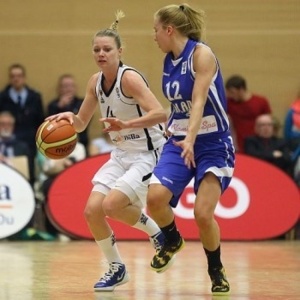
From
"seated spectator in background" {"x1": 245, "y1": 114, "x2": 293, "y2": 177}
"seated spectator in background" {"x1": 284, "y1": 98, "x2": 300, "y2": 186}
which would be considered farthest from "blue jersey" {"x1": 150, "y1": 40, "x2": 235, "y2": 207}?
"seated spectator in background" {"x1": 284, "y1": 98, "x2": 300, "y2": 186}

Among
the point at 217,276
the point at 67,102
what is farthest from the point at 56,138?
the point at 67,102

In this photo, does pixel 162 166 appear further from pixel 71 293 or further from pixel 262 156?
pixel 262 156

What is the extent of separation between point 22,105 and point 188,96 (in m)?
5.80

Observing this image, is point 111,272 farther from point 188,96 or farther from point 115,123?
point 188,96

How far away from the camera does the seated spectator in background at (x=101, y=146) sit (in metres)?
11.3

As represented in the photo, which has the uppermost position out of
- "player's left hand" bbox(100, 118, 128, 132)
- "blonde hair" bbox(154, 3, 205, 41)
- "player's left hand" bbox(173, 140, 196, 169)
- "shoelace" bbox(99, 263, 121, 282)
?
"blonde hair" bbox(154, 3, 205, 41)

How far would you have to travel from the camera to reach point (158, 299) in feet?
20.2

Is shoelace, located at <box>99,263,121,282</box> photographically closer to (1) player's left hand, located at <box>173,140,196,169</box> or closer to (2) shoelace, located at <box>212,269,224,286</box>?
(2) shoelace, located at <box>212,269,224,286</box>

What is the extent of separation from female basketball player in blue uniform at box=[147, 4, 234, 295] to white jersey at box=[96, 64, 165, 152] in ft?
1.32

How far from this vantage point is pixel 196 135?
611 cm

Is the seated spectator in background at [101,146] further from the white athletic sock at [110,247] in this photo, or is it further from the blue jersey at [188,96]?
the blue jersey at [188,96]

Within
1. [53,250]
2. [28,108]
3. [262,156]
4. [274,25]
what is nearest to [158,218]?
[53,250]

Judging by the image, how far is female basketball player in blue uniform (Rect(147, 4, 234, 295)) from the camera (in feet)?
20.2

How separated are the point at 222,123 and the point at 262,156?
15.8 ft
